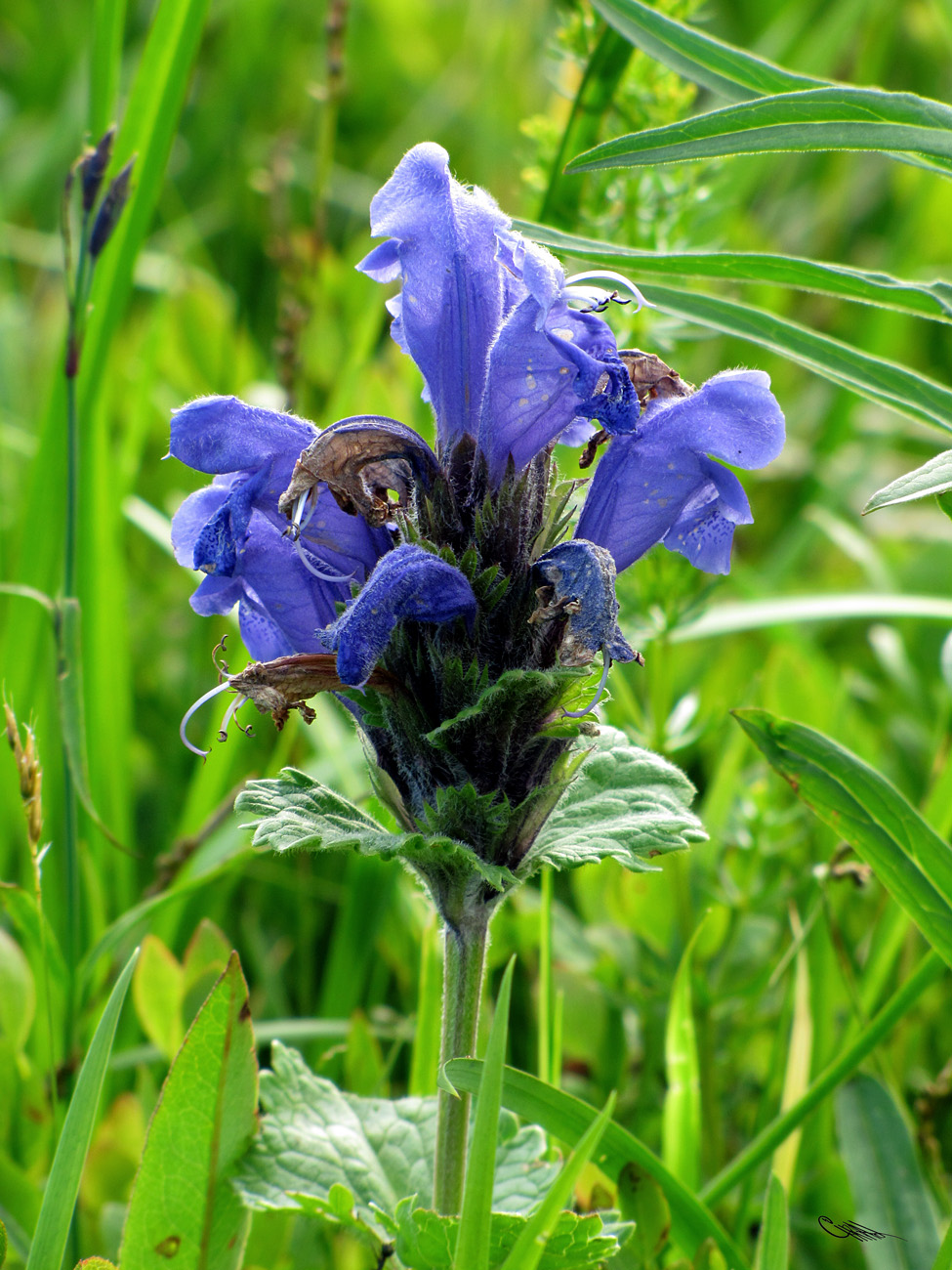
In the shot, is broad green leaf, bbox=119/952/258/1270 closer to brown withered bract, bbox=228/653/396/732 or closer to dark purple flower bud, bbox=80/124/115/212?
brown withered bract, bbox=228/653/396/732

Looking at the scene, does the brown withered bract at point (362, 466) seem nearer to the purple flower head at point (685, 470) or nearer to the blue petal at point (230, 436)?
the blue petal at point (230, 436)

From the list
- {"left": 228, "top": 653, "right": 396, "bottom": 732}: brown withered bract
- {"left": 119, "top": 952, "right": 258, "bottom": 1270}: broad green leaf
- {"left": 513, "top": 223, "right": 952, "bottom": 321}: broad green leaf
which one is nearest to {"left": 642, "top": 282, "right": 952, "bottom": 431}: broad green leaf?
{"left": 513, "top": 223, "right": 952, "bottom": 321}: broad green leaf

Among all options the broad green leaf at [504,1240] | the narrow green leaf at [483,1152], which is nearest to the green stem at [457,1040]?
the broad green leaf at [504,1240]

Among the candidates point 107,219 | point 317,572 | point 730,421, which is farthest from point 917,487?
point 107,219

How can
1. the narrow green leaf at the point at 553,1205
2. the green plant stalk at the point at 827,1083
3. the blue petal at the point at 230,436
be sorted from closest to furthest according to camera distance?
1. the narrow green leaf at the point at 553,1205
2. the blue petal at the point at 230,436
3. the green plant stalk at the point at 827,1083

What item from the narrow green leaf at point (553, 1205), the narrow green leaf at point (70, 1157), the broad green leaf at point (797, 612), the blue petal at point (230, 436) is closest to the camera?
the narrow green leaf at point (553, 1205)

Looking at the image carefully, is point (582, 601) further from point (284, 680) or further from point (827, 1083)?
point (827, 1083)
